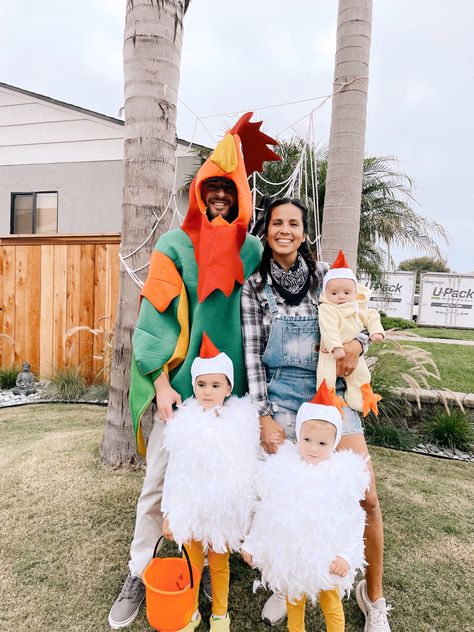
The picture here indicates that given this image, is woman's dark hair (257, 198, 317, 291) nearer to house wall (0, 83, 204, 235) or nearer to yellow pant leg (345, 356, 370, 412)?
yellow pant leg (345, 356, 370, 412)

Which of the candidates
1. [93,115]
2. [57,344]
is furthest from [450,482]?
[93,115]

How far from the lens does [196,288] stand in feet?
6.93

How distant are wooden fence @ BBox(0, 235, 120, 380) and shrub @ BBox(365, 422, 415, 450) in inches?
137

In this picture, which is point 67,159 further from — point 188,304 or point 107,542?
point 107,542

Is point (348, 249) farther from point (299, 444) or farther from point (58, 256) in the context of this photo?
point (58, 256)

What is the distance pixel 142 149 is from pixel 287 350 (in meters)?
2.02

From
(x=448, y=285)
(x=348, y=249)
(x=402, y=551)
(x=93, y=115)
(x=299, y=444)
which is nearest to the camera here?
(x=299, y=444)

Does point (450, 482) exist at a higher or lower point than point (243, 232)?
lower

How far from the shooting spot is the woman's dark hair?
203 centimetres

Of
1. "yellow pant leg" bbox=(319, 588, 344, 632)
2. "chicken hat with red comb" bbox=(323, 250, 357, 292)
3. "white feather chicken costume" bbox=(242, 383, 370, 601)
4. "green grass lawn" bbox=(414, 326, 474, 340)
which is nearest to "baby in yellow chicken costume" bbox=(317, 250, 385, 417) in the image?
"chicken hat with red comb" bbox=(323, 250, 357, 292)

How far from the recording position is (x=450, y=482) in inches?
141

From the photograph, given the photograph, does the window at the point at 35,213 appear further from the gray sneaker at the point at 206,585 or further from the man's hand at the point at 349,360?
the man's hand at the point at 349,360

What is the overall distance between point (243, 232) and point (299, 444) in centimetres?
97

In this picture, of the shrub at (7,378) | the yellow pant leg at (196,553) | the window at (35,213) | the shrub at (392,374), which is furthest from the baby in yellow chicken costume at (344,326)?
the window at (35,213)
